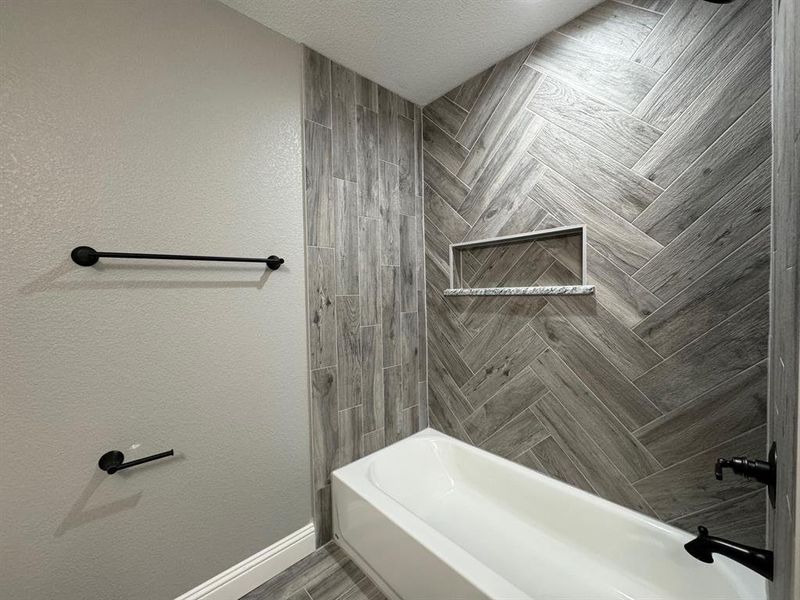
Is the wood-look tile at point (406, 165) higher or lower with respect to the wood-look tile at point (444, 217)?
higher

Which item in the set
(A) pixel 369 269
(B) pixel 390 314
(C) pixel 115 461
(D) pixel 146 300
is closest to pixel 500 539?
(B) pixel 390 314

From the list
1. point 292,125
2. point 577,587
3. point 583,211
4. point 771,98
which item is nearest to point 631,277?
point 583,211

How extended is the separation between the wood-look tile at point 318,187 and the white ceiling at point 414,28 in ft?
1.29

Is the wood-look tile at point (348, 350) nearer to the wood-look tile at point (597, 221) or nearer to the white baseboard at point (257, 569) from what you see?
the white baseboard at point (257, 569)

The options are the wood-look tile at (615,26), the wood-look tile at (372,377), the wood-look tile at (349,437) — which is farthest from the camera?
the wood-look tile at (372,377)

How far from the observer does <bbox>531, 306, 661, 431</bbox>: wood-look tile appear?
1294mm

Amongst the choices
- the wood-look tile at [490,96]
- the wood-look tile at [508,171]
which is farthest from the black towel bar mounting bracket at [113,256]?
the wood-look tile at [490,96]

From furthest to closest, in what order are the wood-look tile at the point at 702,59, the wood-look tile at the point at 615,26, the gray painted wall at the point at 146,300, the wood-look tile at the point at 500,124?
the wood-look tile at the point at 500,124
the wood-look tile at the point at 615,26
the wood-look tile at the point at 702,59
the gray painted wall at the point at 146,300

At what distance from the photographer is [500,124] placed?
1.68 m

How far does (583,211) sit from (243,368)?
1650 millimetres

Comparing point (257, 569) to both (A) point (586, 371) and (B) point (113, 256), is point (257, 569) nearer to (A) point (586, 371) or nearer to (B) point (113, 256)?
(B) point (113, 256)

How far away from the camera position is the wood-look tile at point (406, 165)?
6.40ft

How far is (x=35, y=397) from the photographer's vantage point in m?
0.94

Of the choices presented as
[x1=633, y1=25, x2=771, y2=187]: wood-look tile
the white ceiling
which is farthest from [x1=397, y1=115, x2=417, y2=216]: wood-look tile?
[x1=633, y1=25, x2=771, y2=187]: wood-look tile
